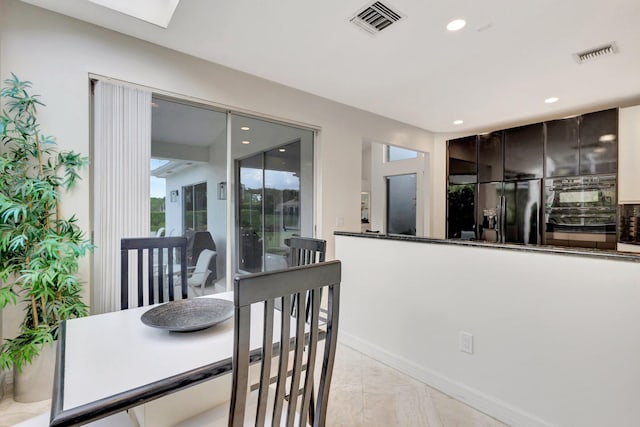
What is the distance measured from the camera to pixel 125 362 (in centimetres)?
107

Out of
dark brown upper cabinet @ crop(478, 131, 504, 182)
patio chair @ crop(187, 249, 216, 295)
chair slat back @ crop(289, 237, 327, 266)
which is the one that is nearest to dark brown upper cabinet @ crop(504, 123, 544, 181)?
dark brown upper cabinet @ crop(478, 131, 504, 182)

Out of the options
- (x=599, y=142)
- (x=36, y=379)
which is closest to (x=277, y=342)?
(x=36, y=379)

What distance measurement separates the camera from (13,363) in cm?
186

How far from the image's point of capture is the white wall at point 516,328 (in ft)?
4.92

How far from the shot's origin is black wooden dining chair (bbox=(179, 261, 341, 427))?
2.75 feet

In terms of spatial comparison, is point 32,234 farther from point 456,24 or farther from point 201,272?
point 456,24

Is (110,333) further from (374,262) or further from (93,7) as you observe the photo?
(93,7)

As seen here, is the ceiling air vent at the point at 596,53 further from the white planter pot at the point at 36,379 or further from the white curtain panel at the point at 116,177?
the white planter pot at the point at 36,379

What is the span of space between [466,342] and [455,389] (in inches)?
14.0

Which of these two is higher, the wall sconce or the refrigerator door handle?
the wall sconce

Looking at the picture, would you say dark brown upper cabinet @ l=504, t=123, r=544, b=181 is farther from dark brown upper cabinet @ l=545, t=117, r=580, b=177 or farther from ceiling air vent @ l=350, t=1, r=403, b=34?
ceiling air vent @ l=350, t=1, r=403, b=34

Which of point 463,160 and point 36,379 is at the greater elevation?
point 463,160

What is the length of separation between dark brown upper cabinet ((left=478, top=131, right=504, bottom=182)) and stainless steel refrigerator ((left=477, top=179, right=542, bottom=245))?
0.12m

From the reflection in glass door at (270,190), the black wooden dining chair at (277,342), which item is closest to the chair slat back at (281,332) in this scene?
the black wooden dining chair at (277,342)
